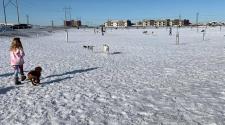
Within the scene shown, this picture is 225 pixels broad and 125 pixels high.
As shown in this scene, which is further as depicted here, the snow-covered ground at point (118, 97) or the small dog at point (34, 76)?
the small dog at point (34, 76)

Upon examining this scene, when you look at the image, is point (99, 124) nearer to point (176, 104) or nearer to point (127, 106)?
point (127, 106)

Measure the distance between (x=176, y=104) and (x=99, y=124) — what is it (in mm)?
2745

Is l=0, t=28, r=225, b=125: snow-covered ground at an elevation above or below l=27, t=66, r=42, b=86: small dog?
below

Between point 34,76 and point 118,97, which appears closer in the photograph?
point 118,97

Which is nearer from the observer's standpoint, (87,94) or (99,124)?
(99,124)

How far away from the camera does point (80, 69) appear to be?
16672mm

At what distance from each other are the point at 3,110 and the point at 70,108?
72.2 inches

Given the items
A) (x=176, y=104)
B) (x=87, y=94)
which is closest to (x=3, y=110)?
(x=87, y=94)

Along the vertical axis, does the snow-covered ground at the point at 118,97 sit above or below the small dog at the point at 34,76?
below

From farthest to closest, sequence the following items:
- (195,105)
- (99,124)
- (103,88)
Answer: (103,88) → (195,105) → (99,124)

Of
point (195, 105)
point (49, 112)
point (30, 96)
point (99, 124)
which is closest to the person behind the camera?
point (99, 124)

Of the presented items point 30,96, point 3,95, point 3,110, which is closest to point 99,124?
point 3,110

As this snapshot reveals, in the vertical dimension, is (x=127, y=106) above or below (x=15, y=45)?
below

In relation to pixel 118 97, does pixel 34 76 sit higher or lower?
higher
